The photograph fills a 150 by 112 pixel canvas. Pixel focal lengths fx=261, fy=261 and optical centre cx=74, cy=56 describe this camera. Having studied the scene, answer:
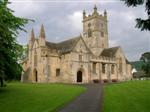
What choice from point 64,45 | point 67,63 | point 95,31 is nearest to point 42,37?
point 64,45

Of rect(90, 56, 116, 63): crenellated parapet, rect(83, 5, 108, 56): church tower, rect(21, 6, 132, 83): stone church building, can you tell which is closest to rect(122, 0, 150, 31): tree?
rect(21, 6, 132, 83): stone church building

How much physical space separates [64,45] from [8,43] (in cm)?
3790

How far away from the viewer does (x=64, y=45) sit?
2557 inches

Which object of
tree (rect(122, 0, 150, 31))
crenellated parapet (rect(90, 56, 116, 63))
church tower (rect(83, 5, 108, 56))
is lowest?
tree (rect(122, 0, 150, 31))

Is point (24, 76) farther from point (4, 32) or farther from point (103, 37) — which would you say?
point (4, 32)

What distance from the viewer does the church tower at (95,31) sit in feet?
268

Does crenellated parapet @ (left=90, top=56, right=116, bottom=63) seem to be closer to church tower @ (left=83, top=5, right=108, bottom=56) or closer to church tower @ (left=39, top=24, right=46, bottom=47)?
church tower @ (left=83, top=5, right=108, bottom=56)

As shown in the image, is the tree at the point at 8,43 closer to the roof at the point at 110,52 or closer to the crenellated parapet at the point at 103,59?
the crenellated parapet at the point at 103,59

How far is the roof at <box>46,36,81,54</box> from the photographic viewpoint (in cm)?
6137

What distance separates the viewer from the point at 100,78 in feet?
221

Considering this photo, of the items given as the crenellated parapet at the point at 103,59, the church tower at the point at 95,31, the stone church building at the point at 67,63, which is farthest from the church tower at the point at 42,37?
the church tower at the point at 95,31

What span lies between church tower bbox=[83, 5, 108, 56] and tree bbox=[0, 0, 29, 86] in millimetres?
53304

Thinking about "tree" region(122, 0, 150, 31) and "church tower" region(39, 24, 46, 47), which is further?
"church tower" region(39, 24, 46, 47)

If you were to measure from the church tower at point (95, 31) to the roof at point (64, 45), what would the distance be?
17053 mm
